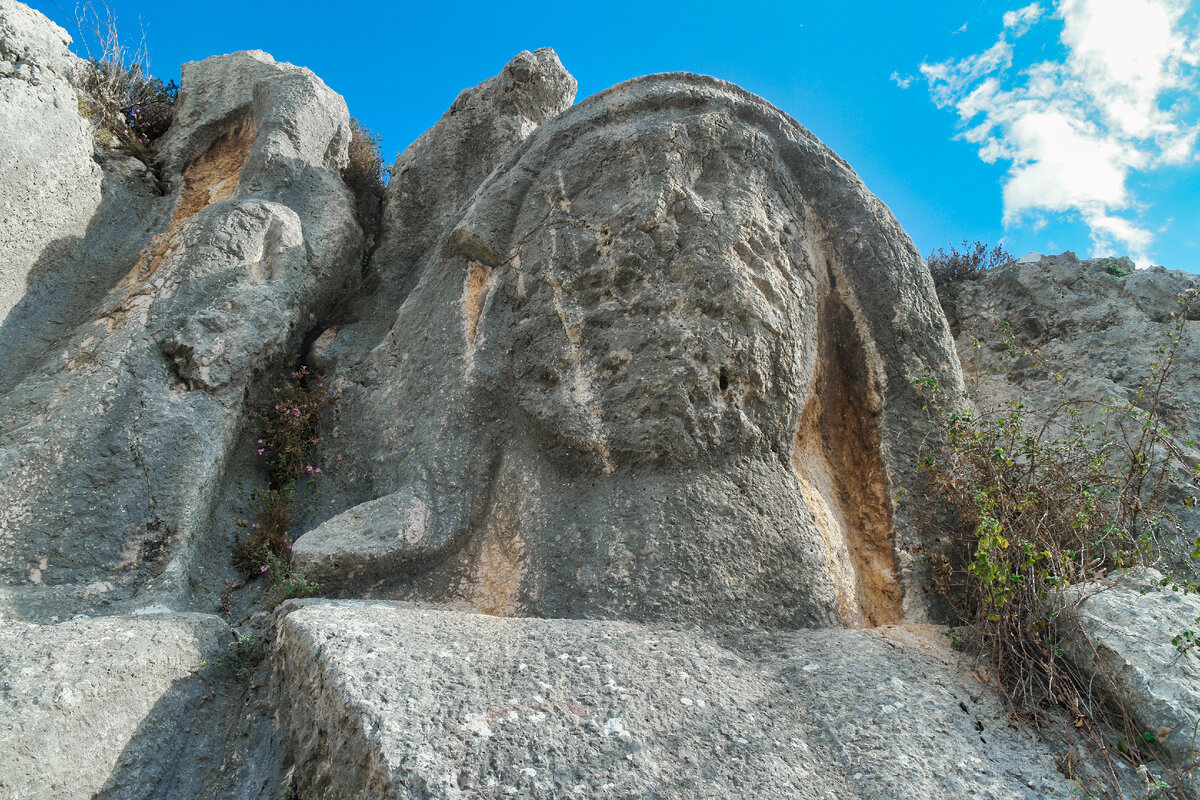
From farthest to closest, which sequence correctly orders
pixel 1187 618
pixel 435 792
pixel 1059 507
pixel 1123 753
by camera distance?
pixel 1059 507, pixel 1187 618, pixel 1123 753, pixel 435 792

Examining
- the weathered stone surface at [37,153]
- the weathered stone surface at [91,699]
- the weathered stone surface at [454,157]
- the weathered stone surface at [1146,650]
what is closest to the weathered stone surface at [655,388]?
the weathered stone surface at [91,699]

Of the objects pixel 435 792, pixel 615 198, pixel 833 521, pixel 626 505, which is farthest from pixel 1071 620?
pixel 615 198

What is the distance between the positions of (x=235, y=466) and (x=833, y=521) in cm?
350

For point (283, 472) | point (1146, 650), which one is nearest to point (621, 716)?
point (1146, 650)

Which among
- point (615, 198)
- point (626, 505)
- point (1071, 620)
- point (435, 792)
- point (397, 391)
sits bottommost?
point (435, 792)

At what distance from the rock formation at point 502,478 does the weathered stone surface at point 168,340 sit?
0.07 ft

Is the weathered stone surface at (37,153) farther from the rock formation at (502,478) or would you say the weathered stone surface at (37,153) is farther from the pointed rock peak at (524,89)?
the pointed rock peak at (524,89)

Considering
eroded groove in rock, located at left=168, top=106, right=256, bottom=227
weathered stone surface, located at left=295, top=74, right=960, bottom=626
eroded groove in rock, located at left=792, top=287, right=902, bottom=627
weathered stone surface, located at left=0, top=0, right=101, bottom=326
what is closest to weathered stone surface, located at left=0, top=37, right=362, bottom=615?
eroded groove in rock, located at left=168, top=106, right=256, bottom=227

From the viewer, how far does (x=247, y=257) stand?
4691 millimetres

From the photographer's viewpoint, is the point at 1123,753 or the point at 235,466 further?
the point at 235,466

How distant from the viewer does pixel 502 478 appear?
388 centimetres

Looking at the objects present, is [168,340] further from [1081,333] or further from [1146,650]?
[1081,333]

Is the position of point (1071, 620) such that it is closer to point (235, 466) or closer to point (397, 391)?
point (397, 391)

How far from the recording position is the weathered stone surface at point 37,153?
4.58 meters
